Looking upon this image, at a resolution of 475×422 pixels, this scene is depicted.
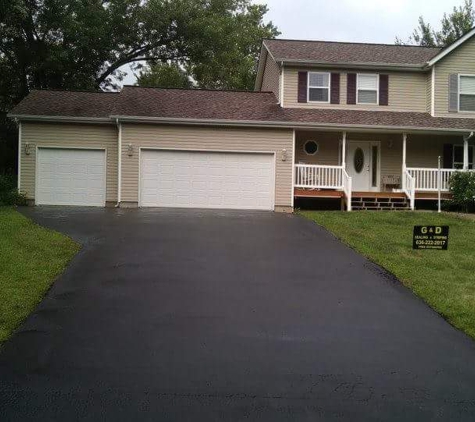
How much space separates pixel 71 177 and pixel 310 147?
8560mm

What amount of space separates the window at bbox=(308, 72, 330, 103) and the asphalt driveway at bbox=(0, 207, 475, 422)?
459 inches

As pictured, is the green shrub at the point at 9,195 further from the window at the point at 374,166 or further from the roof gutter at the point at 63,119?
the window at the point at 374,166

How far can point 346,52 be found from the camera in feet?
72.6

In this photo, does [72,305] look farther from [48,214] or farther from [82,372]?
[48,214]

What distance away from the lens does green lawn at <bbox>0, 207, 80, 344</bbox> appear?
687 centimetres

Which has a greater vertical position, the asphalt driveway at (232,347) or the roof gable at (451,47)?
the roof gable at (451,47)

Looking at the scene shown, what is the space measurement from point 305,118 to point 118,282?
12.5 m

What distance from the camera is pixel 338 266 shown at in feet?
32.5

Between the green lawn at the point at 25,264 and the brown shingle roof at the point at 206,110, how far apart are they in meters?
7.29

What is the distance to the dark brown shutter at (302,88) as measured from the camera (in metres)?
20.9

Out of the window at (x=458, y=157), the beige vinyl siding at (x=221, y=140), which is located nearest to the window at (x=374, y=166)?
the window at (x=458, y=157)

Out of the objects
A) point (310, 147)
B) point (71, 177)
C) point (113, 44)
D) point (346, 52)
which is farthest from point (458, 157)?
point (113, 44)

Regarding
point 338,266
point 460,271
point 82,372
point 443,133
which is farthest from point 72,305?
point 443,133

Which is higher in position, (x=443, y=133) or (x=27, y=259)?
(x=443, y=133)
